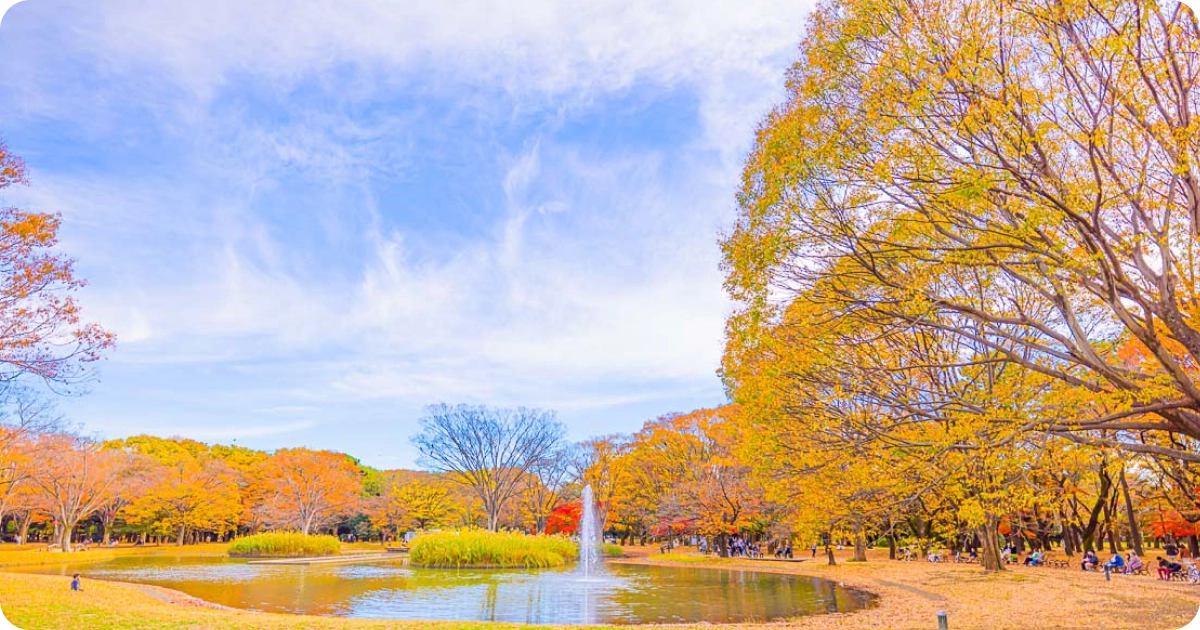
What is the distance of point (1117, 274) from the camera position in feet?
27.6

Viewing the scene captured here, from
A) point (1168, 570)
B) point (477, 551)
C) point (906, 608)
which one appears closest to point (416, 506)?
point (477, 551)

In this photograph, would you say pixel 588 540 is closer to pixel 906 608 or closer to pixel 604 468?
pixel 604 468

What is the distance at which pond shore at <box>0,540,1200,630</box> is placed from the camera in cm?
1009

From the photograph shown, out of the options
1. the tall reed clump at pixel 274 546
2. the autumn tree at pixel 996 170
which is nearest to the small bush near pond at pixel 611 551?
the tall reed clump at pixel 274 546

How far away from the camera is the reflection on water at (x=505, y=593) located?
562 inches

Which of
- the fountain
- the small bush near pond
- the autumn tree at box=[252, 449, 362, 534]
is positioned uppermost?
the autumn tree at box=[252, 449, 362, 534]

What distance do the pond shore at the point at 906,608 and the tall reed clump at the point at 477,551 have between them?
13.4 m

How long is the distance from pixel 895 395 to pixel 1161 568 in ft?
49.7

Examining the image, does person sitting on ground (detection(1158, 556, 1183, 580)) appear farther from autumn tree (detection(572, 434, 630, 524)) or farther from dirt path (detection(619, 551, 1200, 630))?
autumn tree (detection(572, 434, 630, 524))

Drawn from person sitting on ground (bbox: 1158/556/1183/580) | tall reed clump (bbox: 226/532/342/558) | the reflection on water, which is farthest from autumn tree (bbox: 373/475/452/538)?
person sitting on ground (bbox: 1158/556/1183/580)

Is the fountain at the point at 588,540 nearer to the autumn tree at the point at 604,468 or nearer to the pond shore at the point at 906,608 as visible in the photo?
the autumn tree at the point at 604,468

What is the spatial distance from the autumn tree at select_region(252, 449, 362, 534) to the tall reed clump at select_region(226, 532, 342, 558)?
12.1 meters

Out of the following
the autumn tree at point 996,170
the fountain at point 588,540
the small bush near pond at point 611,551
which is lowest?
the small bush near pond at point 611,551

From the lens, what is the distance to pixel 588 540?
122 ft
